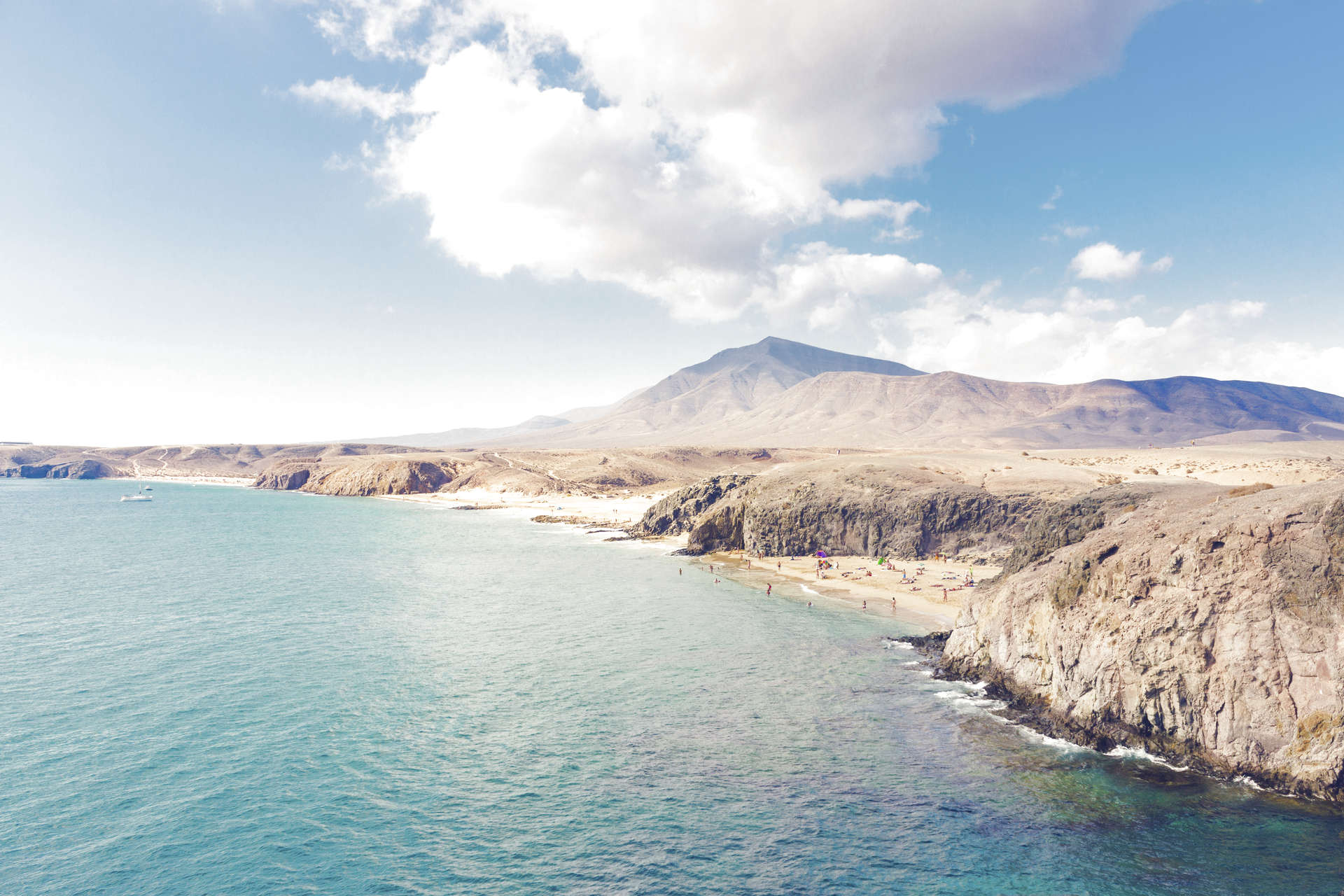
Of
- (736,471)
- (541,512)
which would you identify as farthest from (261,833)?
(541,512)

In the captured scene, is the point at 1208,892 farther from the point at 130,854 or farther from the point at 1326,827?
the point at 130,854

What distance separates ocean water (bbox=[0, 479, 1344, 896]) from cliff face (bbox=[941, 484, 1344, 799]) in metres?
2.05

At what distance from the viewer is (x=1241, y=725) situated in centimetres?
2594

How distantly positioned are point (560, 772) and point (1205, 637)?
1156 inches

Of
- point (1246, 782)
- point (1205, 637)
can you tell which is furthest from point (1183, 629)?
point (1246, 782)

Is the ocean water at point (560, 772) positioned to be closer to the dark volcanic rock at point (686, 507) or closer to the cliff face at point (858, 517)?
the cliff face at point (858, 517)

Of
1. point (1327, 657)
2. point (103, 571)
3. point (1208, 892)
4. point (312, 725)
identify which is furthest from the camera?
point (103, 571)

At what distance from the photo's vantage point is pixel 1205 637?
2734 centimetres

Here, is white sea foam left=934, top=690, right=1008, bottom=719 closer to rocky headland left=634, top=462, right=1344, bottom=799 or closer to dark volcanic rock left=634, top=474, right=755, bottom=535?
rocky headland left=634, top=462, right=1344, bottom=799

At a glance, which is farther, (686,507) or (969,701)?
(686,507)

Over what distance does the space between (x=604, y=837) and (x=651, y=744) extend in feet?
24.8

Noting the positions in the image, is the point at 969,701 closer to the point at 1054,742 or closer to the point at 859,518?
the point at 1054,742

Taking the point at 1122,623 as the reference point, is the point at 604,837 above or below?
below

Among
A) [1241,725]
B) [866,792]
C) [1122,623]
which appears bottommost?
[866,792]
